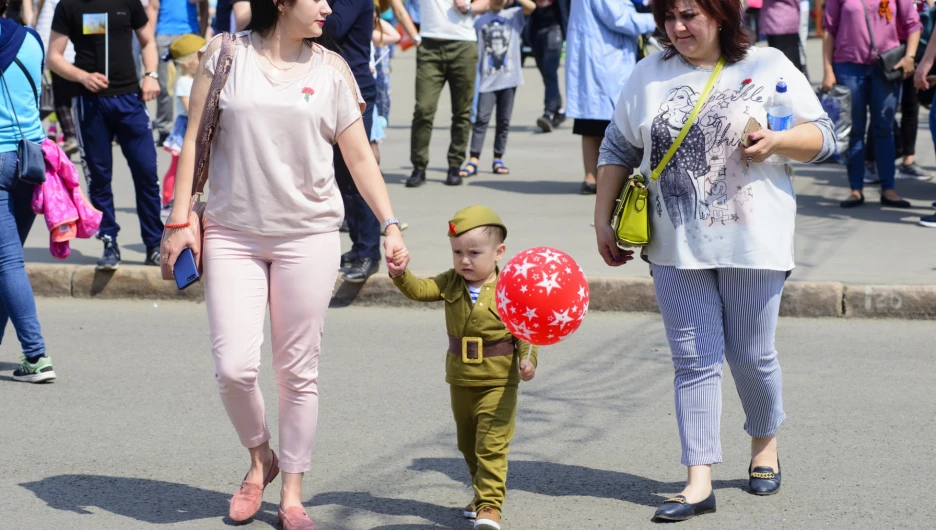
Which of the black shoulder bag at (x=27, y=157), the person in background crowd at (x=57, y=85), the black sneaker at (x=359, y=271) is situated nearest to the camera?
the black shoulder bag at (x=27, y=157)

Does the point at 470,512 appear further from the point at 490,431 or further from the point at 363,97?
the point at 363,97

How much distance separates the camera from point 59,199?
6141mm

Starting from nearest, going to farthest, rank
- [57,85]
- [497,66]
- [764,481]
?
[764,481], [57,85], [497,66]

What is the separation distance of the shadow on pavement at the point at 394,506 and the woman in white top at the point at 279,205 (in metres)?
0.31

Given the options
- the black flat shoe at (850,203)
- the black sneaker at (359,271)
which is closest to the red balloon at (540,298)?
the black sneaker at (359,271)

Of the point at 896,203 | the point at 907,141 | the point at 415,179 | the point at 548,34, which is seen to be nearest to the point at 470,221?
the point at 896,203

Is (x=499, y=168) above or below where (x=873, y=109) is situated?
below

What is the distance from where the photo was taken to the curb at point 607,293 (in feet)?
23.7

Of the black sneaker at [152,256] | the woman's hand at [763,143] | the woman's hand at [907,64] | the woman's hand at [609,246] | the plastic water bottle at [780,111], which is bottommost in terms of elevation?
the black sneaker at [152,256]

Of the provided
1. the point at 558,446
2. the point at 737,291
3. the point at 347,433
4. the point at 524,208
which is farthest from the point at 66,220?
the point at 524,208

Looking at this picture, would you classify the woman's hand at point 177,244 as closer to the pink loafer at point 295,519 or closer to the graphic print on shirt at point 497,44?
the pink loafer at point 295,519

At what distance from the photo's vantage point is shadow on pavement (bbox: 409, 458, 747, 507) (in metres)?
4.61

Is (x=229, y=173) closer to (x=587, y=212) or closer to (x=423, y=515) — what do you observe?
(x=423, y=515)

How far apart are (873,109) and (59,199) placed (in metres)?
6.09
